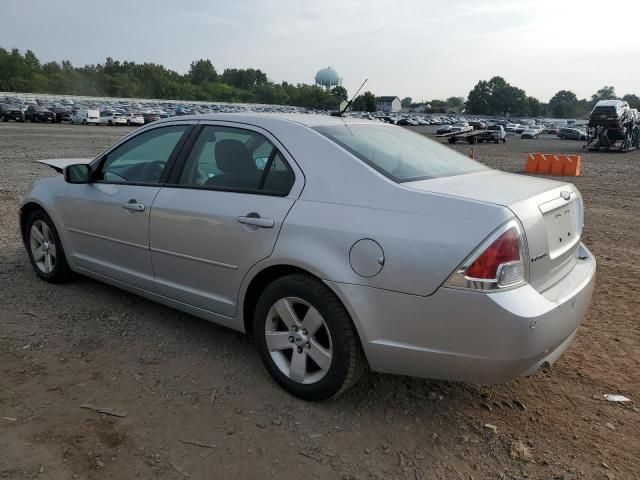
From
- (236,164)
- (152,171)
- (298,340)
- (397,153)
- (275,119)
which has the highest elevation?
(275,119)

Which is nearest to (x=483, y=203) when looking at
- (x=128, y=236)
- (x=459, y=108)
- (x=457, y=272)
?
(x=457, y=272)

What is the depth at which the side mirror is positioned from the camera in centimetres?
417

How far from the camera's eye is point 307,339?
9.63ft

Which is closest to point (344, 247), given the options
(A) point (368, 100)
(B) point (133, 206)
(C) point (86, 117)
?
(B) point (133, 206)

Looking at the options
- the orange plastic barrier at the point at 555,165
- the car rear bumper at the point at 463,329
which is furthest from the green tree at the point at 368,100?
the car rear bumper at the point at 463,329

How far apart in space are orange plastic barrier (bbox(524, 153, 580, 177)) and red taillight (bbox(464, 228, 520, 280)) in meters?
16.3

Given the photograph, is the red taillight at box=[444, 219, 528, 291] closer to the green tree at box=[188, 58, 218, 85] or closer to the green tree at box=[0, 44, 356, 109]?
the green tree at box=[0, 44, 356, 109]

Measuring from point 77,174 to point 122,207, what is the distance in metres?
0.63

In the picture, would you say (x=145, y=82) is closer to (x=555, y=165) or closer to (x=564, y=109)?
(x=564, y=109)

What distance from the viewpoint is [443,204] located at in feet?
8.36

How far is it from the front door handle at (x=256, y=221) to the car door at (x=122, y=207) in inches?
36.7

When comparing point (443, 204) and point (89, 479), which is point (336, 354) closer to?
point (443, 204)

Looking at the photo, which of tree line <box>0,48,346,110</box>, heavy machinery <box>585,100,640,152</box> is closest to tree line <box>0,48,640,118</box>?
tree line <box>0,48,346,110</box>

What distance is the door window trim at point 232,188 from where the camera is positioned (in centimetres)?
304
